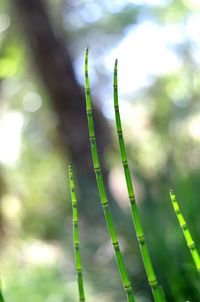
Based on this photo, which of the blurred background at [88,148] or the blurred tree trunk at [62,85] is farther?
the blurred tree trunk at [62,85]

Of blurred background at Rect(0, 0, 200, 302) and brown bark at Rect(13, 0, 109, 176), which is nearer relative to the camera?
blurred background at Rect(0, 0, 200, 302)

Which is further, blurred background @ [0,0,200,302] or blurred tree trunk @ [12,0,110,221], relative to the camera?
blurred tree trunk @ [12,0,110,221]

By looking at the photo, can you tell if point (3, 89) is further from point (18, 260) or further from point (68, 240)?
point (68, 240)

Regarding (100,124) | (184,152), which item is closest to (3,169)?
(100,124)

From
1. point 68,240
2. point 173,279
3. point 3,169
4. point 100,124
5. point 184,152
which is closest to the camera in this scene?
point 173,279
